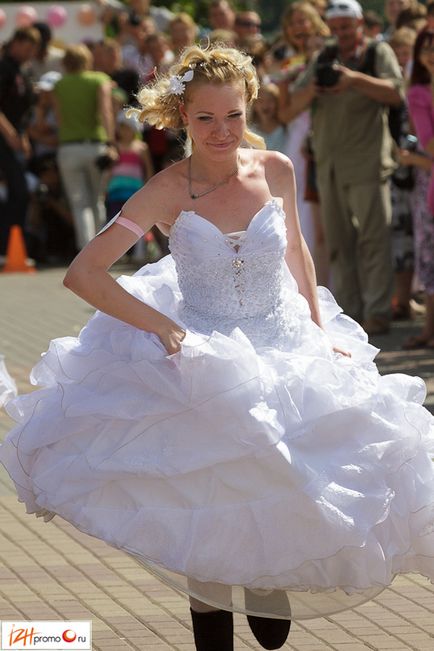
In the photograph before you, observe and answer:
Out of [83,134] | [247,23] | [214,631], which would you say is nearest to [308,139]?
[247,23]

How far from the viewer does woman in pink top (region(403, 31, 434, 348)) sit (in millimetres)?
10109

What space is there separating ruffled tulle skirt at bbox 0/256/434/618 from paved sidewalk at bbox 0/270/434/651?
2.13 feet

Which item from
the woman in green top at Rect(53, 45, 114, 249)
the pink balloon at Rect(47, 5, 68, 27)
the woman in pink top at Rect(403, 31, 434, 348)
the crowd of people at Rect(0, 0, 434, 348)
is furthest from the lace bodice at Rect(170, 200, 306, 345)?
the pink balloon at Rect(47, 5, 68, 27)

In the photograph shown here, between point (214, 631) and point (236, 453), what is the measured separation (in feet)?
2.12

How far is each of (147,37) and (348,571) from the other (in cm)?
1225

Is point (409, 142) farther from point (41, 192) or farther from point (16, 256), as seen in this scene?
point (41, 192)

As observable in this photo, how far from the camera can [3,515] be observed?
6.89m

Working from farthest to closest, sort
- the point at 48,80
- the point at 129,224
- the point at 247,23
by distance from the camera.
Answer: the point at 48,80
the point at 247,23
the point at 129,224

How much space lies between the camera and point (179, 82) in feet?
15.6

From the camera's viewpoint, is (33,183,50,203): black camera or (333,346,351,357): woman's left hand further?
(33,183,50,203): black camera

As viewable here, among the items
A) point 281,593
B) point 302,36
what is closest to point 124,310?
point 281,593

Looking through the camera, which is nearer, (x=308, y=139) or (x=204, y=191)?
(x=204, y=191)

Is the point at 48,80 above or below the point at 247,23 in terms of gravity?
below

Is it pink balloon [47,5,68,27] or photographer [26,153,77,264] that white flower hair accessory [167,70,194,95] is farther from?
pink balloon [47,5,68,27]
